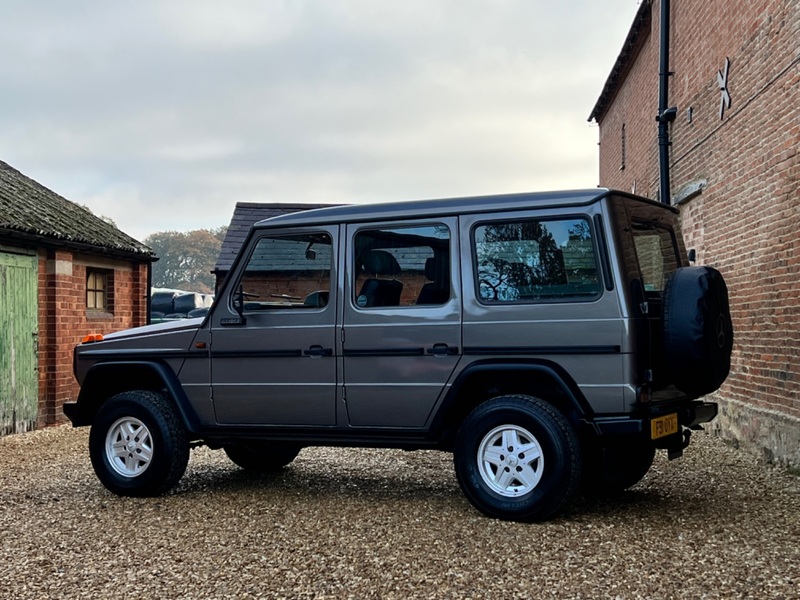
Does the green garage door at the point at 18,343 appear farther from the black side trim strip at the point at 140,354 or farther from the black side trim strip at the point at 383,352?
the black side trim strip at the point at 383,352

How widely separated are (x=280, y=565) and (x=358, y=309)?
1994 mm

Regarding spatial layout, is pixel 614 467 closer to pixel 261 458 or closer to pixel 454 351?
pixel 454 351

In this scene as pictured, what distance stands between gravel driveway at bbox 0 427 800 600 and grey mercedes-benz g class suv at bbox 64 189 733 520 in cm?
38

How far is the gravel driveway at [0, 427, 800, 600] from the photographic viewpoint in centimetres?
430

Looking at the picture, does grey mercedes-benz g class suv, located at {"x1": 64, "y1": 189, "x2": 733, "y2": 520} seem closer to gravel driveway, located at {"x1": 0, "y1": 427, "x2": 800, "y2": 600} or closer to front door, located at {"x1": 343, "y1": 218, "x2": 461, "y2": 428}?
front door, located at {"x1": 343, "y1": 218, "x2": 461, "y2": 428}

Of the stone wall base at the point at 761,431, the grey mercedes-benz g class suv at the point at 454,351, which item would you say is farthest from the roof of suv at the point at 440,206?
the stone wall base at the point at 761,431

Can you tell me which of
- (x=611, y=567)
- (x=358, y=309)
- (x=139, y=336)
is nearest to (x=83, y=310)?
(x=139, y=336)

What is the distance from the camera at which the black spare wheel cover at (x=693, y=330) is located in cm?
525

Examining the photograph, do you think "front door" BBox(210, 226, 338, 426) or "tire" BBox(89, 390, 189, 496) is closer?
"front door" BBox(210, 226, 338, 426)

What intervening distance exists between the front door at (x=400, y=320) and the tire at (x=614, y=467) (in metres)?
1.12

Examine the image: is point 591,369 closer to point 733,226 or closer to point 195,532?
point 195,532

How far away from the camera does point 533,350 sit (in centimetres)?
551

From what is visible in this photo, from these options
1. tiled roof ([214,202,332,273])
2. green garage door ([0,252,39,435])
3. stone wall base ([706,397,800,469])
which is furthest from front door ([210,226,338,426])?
tiled roof ([214,202,332,273])

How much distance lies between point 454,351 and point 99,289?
952 centimetres
